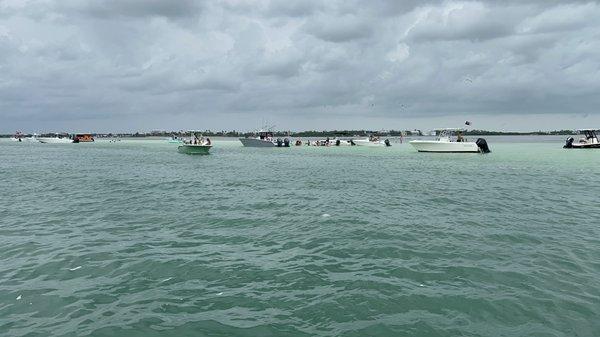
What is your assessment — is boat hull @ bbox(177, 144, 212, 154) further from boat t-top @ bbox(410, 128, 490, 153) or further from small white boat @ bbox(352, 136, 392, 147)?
Result: small white boat @ bbox(352, 136, 392, 147)

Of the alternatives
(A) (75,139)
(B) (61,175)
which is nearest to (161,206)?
(B) (61,175)

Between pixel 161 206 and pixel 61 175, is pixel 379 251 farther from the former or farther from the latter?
pixel 61 175

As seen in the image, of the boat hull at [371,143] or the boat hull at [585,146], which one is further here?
the boat hull at [371,143]

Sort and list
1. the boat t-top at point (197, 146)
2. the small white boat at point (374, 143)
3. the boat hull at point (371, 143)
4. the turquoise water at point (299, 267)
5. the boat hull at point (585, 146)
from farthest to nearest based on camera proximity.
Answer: the small white boat at point (374, 143)
the boat hull at point (371, 143)
the boat hull at point (585, 146)
the boat t-top at point (197, 146)
the turquoise water at point (299, 267)

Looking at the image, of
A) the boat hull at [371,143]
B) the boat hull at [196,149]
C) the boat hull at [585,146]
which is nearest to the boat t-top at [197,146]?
the boat hull at [196,149]

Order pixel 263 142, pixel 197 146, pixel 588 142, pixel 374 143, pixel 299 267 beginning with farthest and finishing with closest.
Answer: pixel 374 143 → pixel 263 142 → pixel 588 142 → pixel 197 146 → pixel 299 267

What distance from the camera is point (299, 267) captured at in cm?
1254

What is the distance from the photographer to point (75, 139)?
177000mm

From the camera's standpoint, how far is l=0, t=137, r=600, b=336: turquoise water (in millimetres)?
9016

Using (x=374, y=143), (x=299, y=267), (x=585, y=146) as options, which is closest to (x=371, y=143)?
(x=374, y=143)

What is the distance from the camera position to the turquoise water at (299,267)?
902 centimetres

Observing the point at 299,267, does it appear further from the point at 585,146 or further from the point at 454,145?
the point at 585,146

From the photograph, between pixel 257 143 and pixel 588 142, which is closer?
pixel 588 142

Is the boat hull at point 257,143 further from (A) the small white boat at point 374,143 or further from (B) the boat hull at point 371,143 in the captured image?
(A) the small white boat at point 374,143
